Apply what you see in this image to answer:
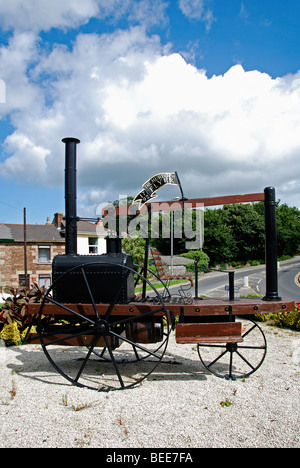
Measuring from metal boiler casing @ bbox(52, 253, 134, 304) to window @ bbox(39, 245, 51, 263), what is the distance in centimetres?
2607

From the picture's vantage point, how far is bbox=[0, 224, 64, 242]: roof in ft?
95.3

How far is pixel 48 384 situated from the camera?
4.75m

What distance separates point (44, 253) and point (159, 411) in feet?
91.4

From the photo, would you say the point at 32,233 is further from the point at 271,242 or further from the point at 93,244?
the point at 271,242

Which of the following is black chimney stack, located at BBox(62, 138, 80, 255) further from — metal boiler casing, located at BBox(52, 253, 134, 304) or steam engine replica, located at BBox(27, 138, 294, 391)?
metal boiler casing, located at BBox(52, 253, 134, 304)

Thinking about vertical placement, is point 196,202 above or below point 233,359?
above

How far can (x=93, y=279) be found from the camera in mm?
4801

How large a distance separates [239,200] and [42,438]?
405cm

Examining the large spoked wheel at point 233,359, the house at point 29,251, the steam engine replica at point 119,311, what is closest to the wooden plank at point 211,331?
the steam engine replica at point 119,311

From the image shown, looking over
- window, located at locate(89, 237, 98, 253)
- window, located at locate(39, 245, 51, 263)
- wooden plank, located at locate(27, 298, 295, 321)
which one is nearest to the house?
window, located at locate(39, 245, 51, 263)

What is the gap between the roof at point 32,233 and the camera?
29.0 meters

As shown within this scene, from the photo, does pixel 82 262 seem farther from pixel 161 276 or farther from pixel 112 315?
pixel 161 276

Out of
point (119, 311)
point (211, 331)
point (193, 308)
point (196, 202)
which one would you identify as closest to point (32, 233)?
point (196, 202)

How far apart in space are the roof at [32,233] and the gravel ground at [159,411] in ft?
82.7
